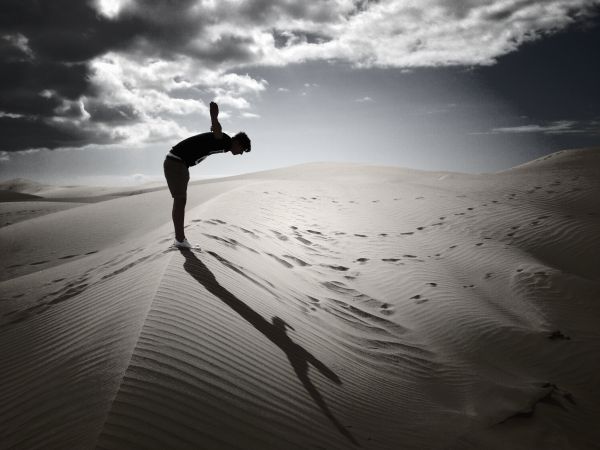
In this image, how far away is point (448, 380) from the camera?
4.16 m

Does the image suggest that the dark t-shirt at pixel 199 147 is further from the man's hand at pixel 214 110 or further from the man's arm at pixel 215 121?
the man's hand at pixel 214 110

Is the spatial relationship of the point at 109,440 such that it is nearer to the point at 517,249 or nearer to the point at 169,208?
the point at 517,249

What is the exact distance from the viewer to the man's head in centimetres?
515

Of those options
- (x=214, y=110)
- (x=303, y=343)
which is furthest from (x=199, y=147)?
(x=303, y=343)

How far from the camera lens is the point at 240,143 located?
5160mm

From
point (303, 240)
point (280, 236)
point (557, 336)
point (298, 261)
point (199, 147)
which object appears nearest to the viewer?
point (557, 336)

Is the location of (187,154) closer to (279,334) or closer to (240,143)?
(240,143)

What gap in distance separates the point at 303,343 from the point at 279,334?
308mm

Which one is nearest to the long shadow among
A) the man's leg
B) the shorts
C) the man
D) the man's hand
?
the man's leg

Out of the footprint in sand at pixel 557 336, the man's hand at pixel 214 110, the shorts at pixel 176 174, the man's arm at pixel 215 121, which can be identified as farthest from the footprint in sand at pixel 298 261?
the footprint in sand at pixel 557 336

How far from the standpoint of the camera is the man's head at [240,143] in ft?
16.9

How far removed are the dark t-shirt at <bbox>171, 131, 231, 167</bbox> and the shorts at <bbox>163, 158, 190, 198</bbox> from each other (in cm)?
11

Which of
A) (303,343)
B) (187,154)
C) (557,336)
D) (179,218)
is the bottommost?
(557,336)

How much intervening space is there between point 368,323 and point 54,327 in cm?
397
